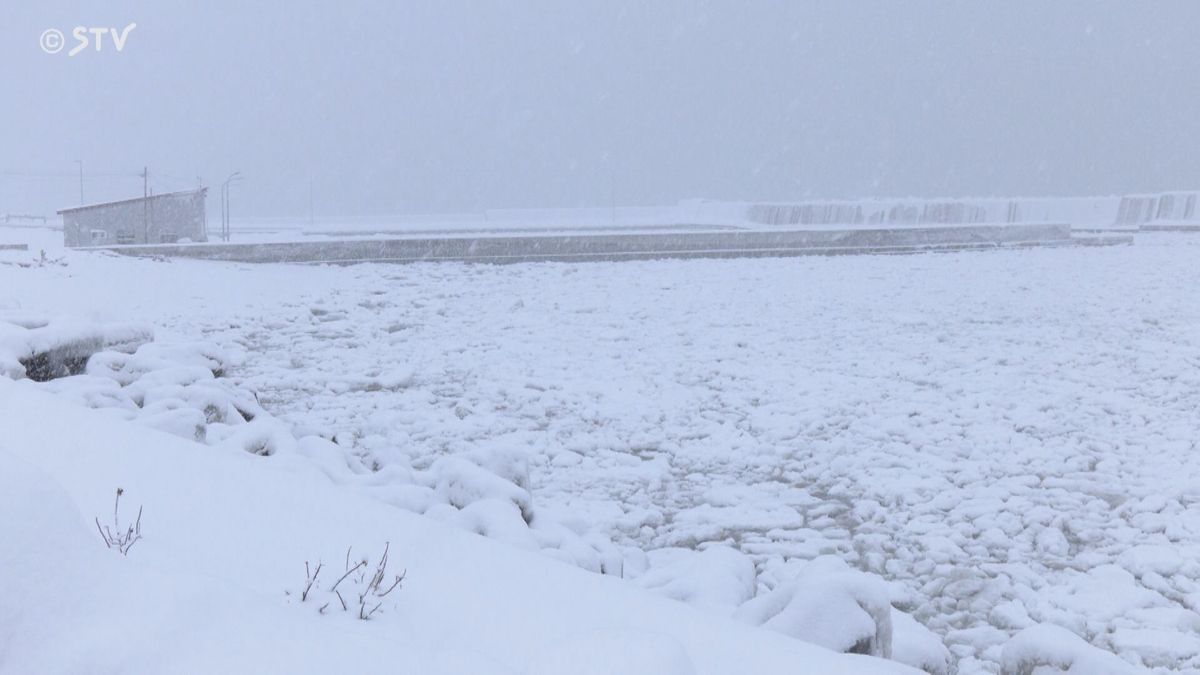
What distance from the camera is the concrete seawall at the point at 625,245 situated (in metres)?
20.5

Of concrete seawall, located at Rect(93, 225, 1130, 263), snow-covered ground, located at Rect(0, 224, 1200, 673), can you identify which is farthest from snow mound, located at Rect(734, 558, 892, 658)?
concrete seawall, located at Rect(93, 225, 1130, 263)

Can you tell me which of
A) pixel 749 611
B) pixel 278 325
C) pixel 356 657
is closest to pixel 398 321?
pixel 278 325

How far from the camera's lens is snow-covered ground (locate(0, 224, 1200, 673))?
15.3 feet

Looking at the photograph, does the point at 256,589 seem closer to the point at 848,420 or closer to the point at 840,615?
the point at 840,615

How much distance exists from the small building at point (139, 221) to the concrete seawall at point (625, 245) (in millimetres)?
7532

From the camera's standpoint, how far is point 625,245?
23.2m

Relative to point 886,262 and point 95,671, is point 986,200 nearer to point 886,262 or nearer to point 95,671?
point 886,262

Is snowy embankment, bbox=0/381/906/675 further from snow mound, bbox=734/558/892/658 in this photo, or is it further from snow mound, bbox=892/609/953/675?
snow mound, bbox=892/609/953/675

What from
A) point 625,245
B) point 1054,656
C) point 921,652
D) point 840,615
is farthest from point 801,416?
point 625,245

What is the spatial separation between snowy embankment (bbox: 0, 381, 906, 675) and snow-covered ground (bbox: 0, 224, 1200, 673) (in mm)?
466

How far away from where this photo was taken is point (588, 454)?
23.0 ft

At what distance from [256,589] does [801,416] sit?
19.2 ft

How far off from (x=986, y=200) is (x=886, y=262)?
23.4 m

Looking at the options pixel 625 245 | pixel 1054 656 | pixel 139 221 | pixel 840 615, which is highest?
pixel 625 245
